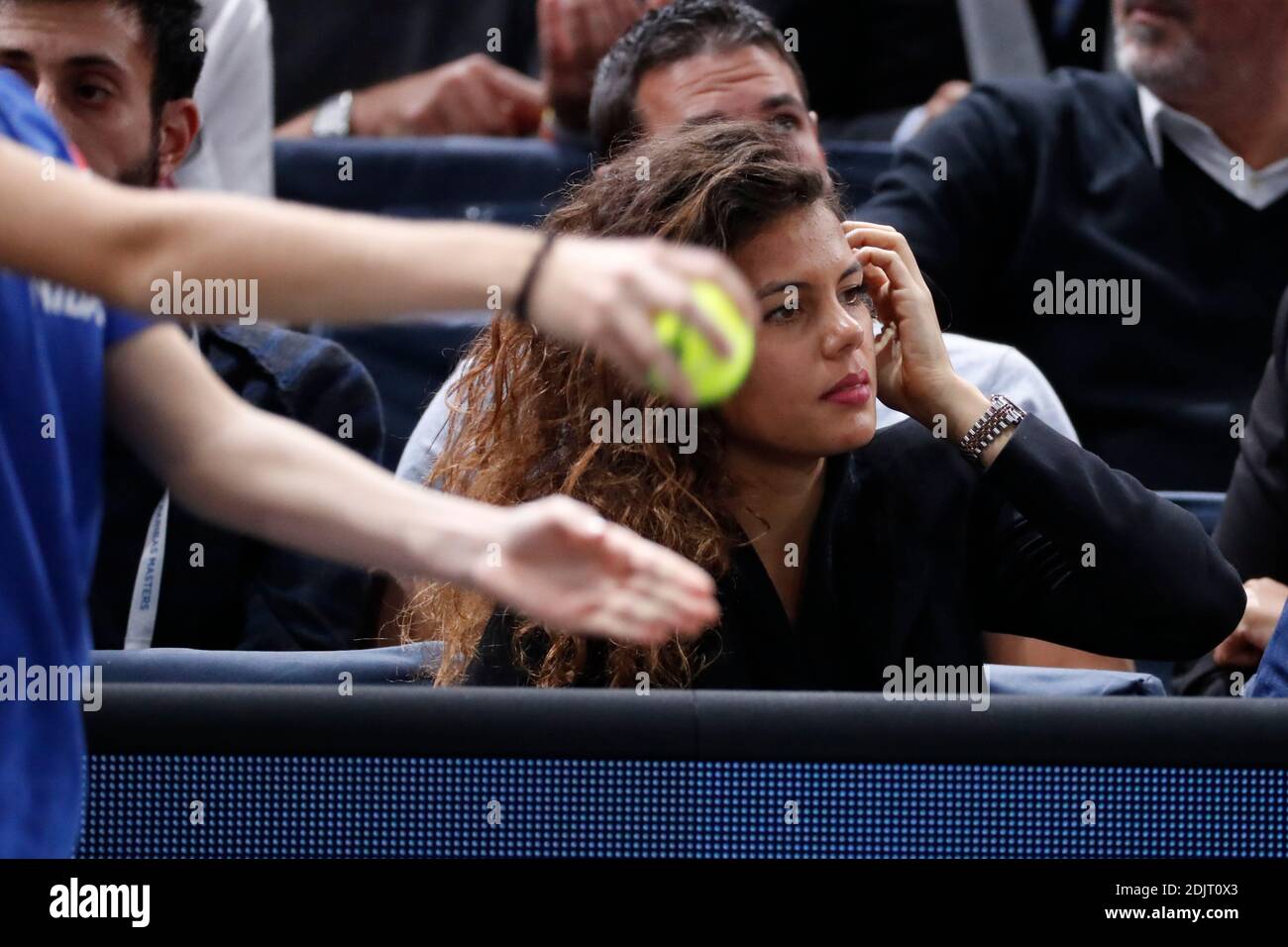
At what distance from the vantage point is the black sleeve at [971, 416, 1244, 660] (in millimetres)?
1626

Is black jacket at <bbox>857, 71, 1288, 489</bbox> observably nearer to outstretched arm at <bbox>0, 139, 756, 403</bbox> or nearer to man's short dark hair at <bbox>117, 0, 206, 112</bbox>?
man's short dark hair at <bbox>117, 0, 206, 112</bbox>

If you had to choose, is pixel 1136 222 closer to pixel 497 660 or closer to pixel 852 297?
pixel 852 297

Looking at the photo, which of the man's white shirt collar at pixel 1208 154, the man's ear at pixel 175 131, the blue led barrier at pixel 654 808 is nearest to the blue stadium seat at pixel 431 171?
the man's ear at pixel 175 131

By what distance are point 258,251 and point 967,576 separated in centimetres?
110

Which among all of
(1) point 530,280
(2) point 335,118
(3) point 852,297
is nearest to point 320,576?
(3) point 852,297

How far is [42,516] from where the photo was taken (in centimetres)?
94

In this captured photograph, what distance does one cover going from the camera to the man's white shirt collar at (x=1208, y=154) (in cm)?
259

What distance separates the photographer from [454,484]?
5.61 feet

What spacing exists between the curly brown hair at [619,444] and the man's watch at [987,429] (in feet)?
0.79

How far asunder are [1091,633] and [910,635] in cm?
19

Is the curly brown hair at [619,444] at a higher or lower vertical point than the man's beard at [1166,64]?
lower

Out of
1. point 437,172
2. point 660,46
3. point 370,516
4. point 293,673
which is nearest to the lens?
point 370,516

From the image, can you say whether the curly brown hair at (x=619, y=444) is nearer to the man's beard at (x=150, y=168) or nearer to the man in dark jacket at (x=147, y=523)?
the man in dark jacket at (x=147, y=523)
